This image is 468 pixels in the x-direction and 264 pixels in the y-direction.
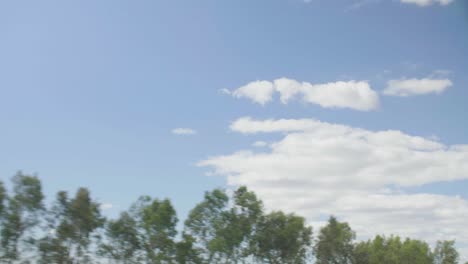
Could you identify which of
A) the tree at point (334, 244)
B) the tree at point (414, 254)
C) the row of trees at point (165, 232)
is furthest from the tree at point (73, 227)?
the tree at point (414, 254)

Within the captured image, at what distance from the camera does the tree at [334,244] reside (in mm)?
61781

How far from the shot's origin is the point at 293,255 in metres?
57.6

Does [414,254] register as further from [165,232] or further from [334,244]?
[165,232]

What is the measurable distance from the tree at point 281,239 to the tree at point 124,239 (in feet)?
45.4

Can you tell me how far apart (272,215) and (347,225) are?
50.0ft

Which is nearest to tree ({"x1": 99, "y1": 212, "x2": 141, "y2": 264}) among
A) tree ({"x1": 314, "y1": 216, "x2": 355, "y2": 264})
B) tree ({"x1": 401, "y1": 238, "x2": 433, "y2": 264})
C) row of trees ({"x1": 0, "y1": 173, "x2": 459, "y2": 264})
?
row of trees ({"x1": 0, "y1": 173, "x2": 459, "y2": 264})

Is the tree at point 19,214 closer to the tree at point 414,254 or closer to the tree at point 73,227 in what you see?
the tree at point 73,227

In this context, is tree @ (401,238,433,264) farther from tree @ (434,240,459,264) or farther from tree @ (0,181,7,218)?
tree @ (0,181,7,218)

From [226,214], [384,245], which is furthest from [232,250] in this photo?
[384,245]

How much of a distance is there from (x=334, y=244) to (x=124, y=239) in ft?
91.8

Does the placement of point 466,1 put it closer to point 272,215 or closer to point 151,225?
point 151,225

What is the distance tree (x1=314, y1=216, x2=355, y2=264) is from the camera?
61.8 m

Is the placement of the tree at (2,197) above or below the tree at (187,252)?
above

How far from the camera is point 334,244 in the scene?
6306 cm
